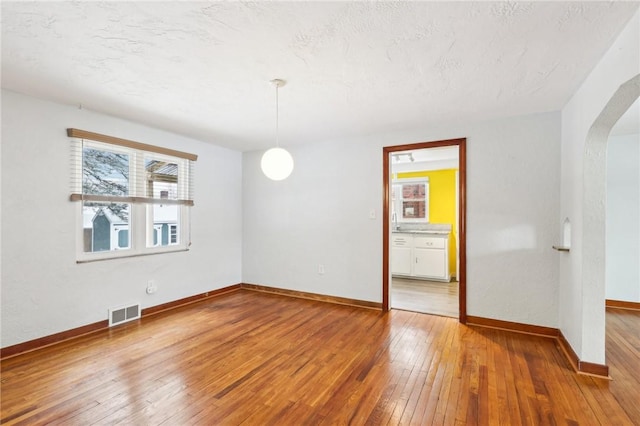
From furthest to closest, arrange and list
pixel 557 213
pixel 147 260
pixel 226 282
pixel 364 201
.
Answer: pixel 226 282
pixel 364 201
pixel 147 260
pixel 557 213

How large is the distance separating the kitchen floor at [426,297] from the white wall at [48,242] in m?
3.32

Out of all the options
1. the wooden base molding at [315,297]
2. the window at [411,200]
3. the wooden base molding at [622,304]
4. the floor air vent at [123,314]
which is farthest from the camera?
the window at [411,200]

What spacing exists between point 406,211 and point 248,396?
17.3ft

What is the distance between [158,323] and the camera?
133 inches

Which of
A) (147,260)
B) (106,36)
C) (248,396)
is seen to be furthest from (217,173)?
(248,396)

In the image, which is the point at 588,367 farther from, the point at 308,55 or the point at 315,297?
the point at 308,55

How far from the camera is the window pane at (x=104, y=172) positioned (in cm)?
316

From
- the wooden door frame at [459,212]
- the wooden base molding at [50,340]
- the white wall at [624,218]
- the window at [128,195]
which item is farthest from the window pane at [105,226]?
the white wall at [624,218]

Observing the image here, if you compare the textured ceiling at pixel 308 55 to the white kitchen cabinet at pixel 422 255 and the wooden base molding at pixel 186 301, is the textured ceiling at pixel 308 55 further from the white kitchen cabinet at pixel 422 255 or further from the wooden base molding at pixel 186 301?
the white kitchen cabinet at pixel 422 255

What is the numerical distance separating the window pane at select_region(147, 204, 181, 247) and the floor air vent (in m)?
0.77

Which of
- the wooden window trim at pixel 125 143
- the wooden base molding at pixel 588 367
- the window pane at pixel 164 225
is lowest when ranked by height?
the wooden base molding at pixel 588 367

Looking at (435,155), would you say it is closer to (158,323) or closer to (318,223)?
(318,223)

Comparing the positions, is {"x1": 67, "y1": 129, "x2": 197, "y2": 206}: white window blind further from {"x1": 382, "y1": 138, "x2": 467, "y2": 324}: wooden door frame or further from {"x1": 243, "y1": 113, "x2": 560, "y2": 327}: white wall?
{"x1": 382, "y1": 138, "x2": 467, "y2": 324}: wooden door frame

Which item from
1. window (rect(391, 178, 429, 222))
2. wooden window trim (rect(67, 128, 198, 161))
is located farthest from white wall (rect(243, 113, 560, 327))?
window (rect(391, 178, 429, 222))
